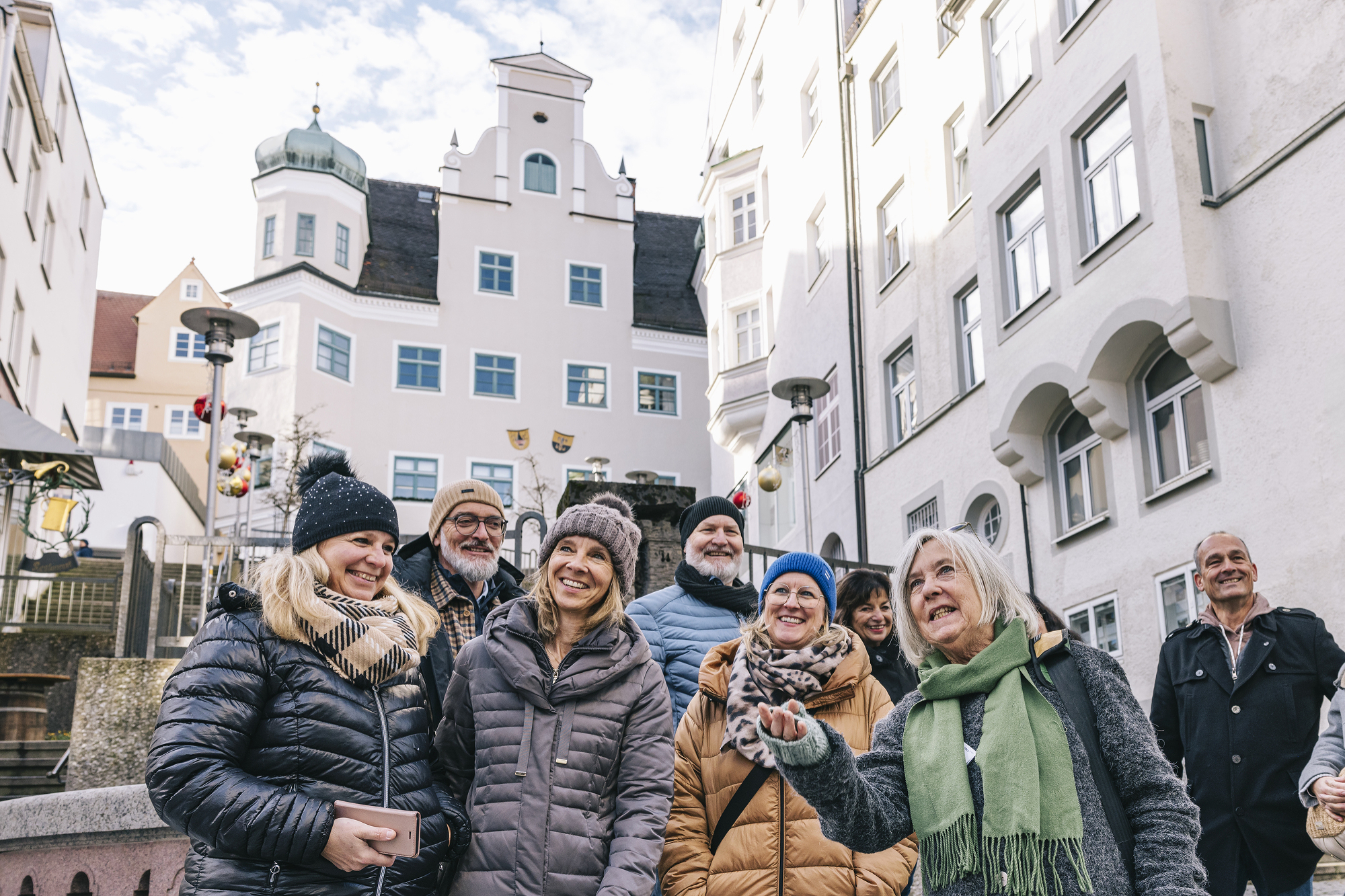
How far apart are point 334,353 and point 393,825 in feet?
117

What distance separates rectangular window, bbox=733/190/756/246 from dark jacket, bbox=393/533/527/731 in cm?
2432

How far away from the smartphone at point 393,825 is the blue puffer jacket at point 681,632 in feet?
6.83

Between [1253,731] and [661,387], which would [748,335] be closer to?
[661,387]

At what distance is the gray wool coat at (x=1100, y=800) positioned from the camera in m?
3.00

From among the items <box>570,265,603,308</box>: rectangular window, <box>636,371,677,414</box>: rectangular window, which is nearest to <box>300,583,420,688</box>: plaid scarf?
<box>636,371,677,414</box>: rectangular window

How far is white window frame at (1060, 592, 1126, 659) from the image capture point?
12477 mm

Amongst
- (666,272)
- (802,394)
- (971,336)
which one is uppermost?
(666,272)

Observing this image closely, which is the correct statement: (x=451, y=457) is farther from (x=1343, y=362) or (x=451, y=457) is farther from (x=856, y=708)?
(x=856, y=708)

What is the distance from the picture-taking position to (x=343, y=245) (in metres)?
39.7

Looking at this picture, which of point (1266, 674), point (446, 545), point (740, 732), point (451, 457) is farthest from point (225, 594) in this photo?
point (451, 457)

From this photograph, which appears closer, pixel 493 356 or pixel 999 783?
pixel 999 783

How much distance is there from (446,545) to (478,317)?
113 ft

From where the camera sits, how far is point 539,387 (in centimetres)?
3928

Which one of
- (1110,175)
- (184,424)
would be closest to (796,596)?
(1110,175)
